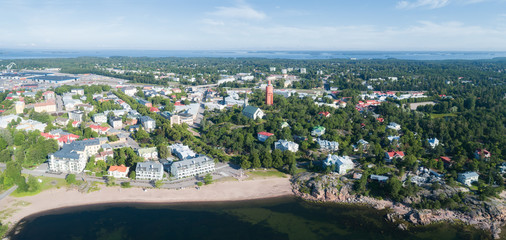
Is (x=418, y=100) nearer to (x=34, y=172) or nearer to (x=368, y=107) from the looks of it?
(x=368, y=107)

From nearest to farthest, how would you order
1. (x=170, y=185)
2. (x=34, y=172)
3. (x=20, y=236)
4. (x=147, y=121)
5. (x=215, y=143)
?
(x=20, y=236) < (x=170, y=185) < (x=34, y=172) < (x=215, y=143) < (x=147, y=121)

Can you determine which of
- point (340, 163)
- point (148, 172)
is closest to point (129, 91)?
point (148, 172)

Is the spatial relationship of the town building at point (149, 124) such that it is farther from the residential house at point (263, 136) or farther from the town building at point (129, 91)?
the town building at point (129, 91)

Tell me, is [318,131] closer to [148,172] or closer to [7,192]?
[148,172]

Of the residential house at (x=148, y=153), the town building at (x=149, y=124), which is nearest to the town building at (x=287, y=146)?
the residential house at (x=148, y=153)

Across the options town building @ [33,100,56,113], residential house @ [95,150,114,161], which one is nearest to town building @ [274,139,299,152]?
residential house @ [95,150,114,161]

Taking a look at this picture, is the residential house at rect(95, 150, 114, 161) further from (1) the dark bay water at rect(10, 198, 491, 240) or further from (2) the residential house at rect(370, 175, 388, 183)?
(2) the residential house at rect(370, 175, 388, 183)

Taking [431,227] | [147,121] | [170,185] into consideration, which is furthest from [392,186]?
[147,121]
